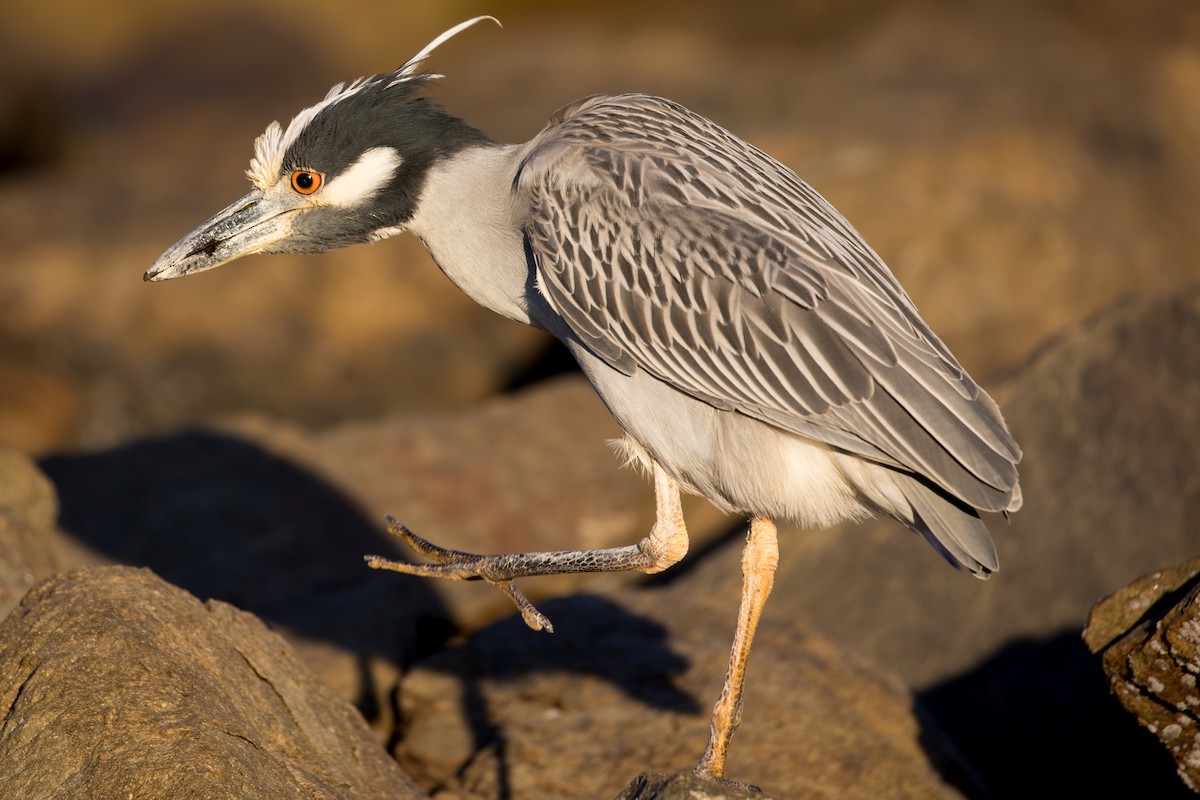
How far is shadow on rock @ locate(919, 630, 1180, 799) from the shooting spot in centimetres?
600

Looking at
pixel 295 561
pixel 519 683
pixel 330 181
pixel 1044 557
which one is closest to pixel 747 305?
pixel 330 181

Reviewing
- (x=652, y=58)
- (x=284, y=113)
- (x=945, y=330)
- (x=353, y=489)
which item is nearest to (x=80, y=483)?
(x=353, y=489)

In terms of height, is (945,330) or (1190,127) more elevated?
(1190,127)

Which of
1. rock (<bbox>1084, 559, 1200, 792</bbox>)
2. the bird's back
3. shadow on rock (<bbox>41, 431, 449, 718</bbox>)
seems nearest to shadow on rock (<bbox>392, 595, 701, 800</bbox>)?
shadow on rock (<bbox>41, 431, 449, 718</bbox>)

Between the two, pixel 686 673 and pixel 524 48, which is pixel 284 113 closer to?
pixel 524 48

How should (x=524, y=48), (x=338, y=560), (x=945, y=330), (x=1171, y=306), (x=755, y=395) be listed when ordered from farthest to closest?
(x=524, y=48)
(x=945, y=330)
(x=338, y=560)
(x=1171, y=306)
(x=755, y=395)

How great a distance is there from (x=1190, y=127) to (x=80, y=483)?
1070 centimetres

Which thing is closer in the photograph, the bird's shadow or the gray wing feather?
the gray wing feather

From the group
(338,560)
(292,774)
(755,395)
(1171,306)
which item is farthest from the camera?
(338,560)

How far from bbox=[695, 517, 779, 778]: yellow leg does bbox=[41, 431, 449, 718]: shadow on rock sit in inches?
87.1

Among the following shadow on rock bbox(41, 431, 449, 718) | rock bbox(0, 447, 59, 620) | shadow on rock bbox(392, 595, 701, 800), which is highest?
rock bbox(0, 447, 59, 620)

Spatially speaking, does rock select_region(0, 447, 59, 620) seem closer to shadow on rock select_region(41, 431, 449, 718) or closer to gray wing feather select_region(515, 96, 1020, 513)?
shadow on rock select_region(41, 431, 449, 718)

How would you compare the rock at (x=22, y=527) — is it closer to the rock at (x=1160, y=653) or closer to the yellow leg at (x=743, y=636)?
the yellow leg at (x=743, y=636)

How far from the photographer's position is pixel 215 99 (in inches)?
713
